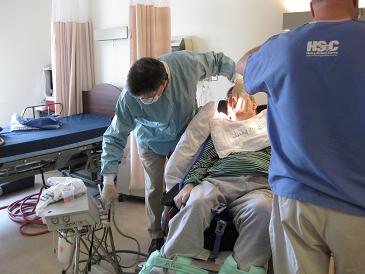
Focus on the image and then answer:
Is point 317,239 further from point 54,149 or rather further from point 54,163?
point 54,163

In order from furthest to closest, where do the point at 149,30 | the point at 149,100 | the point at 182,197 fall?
the point at 149,30 → the point at 149,100 → the point at 182,197

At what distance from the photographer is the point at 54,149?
301 centimetres

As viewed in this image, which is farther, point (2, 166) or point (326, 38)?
point (2, 166)

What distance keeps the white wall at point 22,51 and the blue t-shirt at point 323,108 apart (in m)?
4.13

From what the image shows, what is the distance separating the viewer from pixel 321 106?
38.7 inches

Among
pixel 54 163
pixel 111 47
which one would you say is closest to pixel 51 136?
pixel 54 163

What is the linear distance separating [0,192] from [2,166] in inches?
40.3

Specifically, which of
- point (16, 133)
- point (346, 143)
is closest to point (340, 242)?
point (346, 143)

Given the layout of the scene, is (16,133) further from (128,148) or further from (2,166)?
(128,148)

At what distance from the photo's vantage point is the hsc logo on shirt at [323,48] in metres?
0.96

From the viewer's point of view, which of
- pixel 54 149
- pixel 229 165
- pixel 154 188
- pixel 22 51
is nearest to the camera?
pixel 229 165

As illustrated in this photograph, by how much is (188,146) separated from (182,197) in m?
0.38

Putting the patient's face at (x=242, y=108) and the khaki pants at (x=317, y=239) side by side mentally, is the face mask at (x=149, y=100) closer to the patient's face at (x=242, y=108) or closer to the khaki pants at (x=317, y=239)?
the patient's face at (x=242, y=108)

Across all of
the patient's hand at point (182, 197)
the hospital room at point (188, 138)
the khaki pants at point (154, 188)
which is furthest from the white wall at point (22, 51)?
the patient's hand at point (182, 197)
